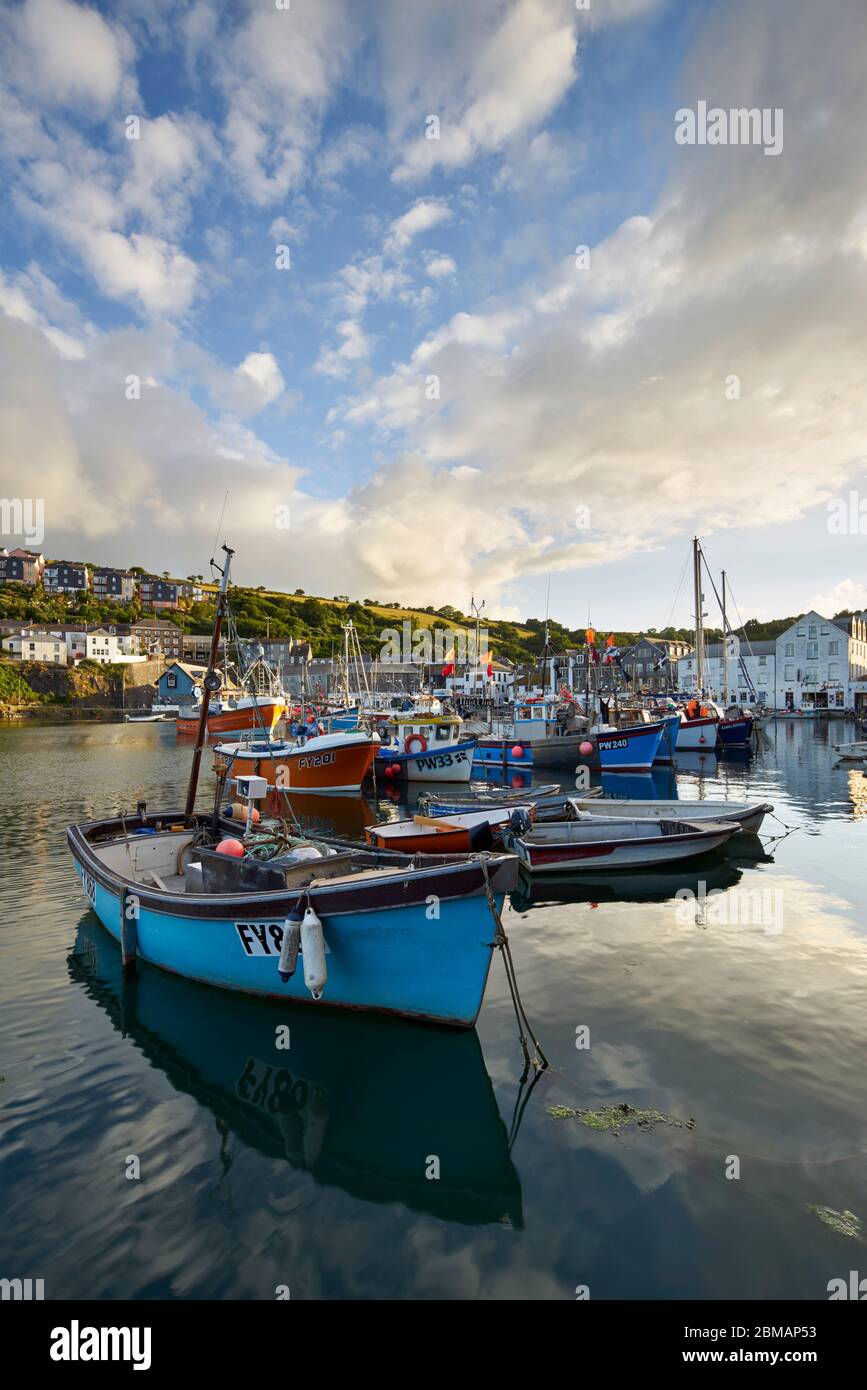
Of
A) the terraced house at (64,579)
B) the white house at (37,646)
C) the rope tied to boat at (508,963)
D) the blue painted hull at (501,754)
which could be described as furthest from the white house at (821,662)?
the terraced house at (64,579)

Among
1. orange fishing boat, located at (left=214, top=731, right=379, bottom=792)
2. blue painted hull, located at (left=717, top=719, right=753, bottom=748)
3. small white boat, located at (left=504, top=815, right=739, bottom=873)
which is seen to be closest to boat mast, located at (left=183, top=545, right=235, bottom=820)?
small white boat, located at (left=504, top=815, right=739, bottom=873)

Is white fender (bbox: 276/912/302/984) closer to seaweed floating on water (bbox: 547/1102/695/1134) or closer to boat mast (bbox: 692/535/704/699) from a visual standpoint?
seaweed floating on water (bbox: 547/1102/695/1134)

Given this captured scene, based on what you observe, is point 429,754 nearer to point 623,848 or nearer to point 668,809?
point 668,809

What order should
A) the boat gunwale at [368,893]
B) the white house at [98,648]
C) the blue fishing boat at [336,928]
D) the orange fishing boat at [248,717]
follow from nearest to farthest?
the boat gunwale at [368,893] → the blue fishing boat at [336,928] → the orange fishing boat at [248,717] → the white house at [98,648]

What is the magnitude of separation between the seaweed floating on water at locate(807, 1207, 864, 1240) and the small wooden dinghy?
11236 mm

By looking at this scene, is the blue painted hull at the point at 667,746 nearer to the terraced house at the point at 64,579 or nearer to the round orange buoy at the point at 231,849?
the round orange buoy at the point at 231,849

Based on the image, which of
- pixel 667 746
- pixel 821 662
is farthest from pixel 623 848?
pixel 821 662

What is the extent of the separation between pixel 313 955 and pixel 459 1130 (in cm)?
250

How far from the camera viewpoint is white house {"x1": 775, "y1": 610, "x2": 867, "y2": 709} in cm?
8525

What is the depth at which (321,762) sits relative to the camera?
30.5 metres

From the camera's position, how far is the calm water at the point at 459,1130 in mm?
5098

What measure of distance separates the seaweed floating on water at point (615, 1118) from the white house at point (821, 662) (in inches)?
3694

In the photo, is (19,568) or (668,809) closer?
(668,809)
